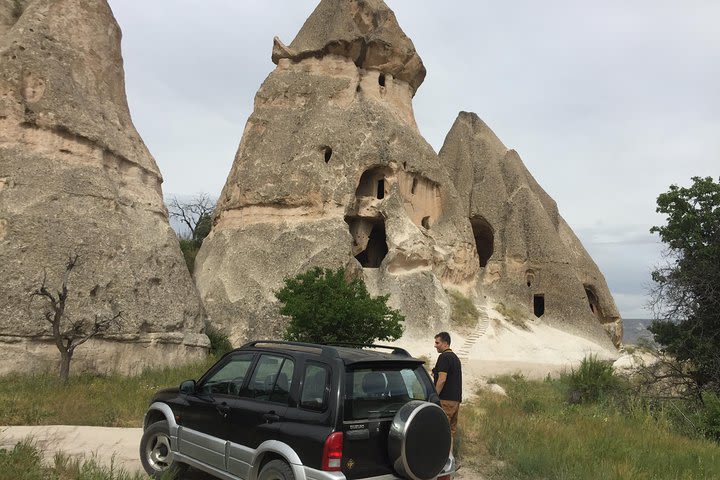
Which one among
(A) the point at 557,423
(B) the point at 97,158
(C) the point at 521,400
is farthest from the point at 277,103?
(A) the point at 557,423

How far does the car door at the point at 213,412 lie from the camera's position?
5.00m

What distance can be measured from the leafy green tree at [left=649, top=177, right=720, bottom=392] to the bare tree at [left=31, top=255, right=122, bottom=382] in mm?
12245

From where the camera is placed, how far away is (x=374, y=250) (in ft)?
88.5

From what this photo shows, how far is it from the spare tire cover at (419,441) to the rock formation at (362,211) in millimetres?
15351

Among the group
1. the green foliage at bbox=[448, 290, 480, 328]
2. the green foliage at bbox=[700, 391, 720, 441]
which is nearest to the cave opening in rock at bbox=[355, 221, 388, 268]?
the green foliage at bbox=[448, 290, 480, 328]

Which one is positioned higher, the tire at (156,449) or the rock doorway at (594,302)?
the rock doorway at (594,302)

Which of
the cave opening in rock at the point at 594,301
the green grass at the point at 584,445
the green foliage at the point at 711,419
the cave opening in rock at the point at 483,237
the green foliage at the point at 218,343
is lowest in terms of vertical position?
the green grass at the point at 584,445

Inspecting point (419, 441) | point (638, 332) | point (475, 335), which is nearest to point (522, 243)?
point (475, 335)

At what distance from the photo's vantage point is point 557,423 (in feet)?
28.8

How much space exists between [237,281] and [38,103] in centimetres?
931

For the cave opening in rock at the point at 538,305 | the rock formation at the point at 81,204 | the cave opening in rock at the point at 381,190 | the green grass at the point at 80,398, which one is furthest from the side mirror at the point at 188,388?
the cave opening in rock at the point at 538,305

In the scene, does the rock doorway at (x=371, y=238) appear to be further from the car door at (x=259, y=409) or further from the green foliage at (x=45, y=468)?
the car door at (x=259, y=409)

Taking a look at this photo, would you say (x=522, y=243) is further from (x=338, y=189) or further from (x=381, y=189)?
(x=338, y=189)

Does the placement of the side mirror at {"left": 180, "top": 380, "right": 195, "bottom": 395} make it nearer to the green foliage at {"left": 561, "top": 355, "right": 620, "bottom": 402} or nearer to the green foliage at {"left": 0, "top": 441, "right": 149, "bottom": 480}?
the green foliage at {"left": 0, "top": 441, "right": 149, "bottom": 480}
